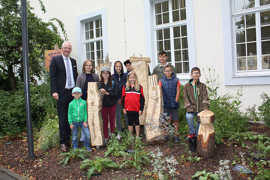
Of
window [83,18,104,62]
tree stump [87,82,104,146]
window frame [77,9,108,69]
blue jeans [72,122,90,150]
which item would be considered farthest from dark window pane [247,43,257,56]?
window [83,18,104,62]

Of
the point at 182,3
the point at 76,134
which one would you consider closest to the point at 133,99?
the point at 76,134

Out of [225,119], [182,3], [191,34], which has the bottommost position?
[225,119]

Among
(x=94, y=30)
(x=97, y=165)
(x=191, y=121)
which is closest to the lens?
(x=97, y=165)

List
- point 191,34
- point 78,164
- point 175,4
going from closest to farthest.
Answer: point 78,164
point 191,34
point 175,4

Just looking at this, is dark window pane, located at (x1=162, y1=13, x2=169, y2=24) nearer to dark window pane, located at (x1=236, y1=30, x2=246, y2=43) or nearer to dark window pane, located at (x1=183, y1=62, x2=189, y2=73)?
dark window pane, located at (x1=183, y1=62, x2=189, y2=73)

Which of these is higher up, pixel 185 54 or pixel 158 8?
pixel 158 8

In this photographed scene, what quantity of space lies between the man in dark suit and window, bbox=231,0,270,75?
3.88 m

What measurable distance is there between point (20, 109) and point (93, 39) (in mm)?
3797

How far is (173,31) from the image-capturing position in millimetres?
7297

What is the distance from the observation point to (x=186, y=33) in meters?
7.03

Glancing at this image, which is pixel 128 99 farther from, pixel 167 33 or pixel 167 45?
pixel 167 33

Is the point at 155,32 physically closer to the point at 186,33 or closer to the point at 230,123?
the point at 186,33

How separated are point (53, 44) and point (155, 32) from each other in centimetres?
357

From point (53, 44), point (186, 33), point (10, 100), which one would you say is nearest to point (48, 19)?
point (53, 44)
